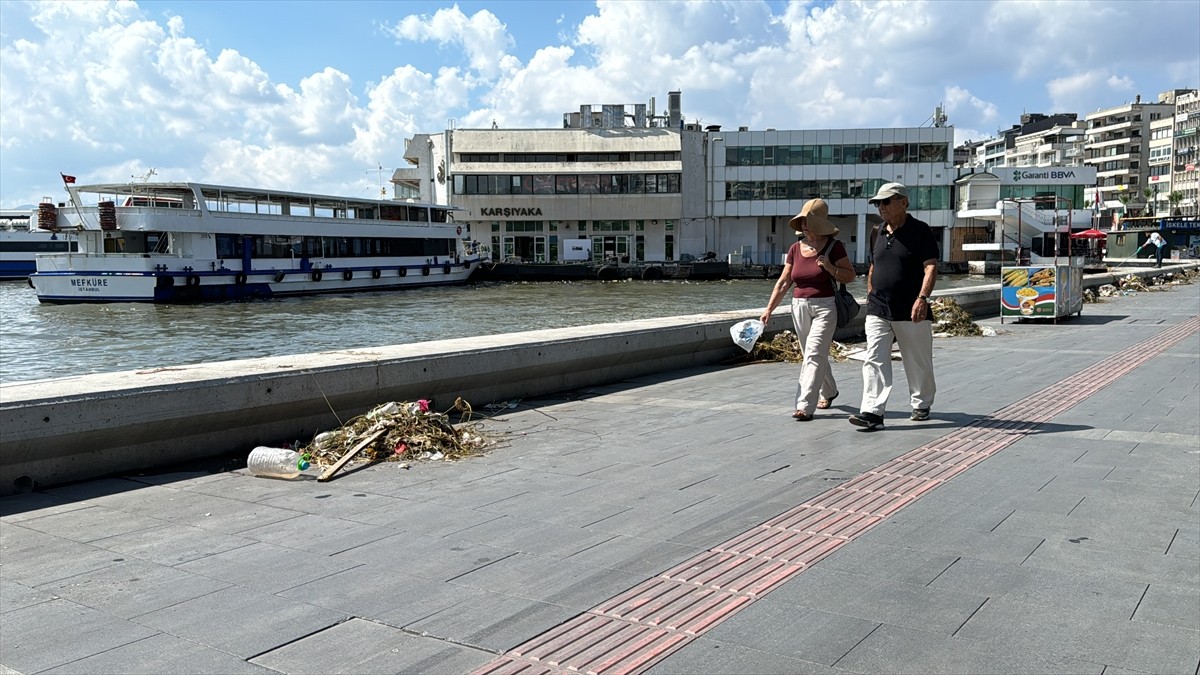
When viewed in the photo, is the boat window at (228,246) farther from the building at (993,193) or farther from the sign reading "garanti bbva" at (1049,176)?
the sign reading "garanti bbva" at (1049,176)

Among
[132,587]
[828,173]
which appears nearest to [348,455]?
[132,587]

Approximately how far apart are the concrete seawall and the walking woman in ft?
7.55

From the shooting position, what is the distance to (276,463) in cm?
580

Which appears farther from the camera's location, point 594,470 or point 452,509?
point 594,470

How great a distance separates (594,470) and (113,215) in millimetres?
40511

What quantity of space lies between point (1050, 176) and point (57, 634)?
3324 inches

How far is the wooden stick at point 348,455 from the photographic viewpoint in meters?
5.77

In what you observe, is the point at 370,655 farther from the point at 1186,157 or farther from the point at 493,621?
Result: the point at 1186,157

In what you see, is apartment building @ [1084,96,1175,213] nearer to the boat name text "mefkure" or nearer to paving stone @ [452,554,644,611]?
the boat name text "mefkure"

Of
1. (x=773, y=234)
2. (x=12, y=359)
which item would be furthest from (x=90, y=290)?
(x=773, y=234)

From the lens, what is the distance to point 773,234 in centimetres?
7856

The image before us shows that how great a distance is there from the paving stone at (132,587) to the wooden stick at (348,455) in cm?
161

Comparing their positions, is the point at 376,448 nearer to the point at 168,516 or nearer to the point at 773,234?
the point at 168,516

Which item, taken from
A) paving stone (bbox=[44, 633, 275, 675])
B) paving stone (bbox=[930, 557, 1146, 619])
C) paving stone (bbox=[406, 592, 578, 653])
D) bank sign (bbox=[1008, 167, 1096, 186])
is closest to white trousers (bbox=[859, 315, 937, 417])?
paving stone (bbox=[930, 557, 1146, 619])
